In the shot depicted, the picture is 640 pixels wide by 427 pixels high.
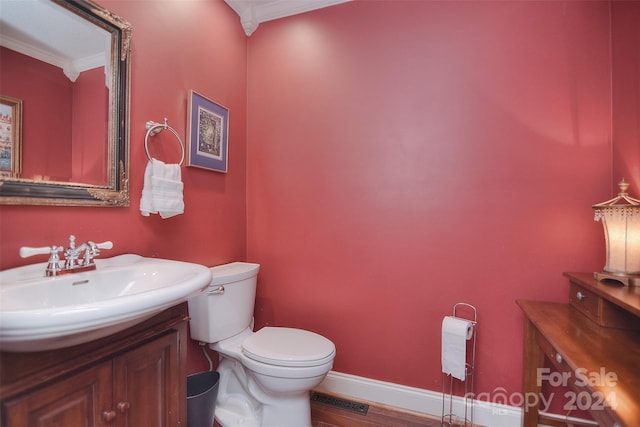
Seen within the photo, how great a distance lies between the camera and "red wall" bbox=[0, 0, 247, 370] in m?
1.04

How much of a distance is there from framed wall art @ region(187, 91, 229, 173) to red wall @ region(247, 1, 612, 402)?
0.27 meters

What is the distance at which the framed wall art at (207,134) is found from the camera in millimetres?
1564

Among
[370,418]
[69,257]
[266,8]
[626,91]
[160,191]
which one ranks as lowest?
[370,418]

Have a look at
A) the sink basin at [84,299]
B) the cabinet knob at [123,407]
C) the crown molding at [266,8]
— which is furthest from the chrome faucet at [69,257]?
the crown molding at [266,8]

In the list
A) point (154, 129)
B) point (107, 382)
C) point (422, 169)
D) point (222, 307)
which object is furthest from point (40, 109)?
point (422, 169)

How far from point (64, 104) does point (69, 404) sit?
97 centimetres

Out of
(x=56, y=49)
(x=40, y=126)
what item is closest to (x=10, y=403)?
(x=40, y=126)

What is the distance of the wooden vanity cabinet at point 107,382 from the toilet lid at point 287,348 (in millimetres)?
374

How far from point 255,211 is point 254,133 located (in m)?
0.54

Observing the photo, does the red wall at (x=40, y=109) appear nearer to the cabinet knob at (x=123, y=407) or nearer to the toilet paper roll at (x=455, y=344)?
the cabinet knob at (x=123, y=407)

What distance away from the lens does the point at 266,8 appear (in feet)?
→ 6.38

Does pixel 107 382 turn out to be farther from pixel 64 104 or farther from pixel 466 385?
pixel 466 385

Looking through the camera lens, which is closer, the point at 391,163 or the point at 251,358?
the point at 251,358

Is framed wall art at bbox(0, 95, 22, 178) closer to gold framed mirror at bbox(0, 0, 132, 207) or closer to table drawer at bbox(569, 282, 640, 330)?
gold framed mirror at bbox(0, 0, 132, 207)
